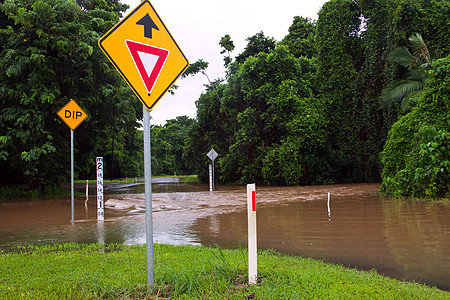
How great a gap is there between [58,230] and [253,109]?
670 inches

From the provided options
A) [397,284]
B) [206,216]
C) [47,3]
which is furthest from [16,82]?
[397,284]

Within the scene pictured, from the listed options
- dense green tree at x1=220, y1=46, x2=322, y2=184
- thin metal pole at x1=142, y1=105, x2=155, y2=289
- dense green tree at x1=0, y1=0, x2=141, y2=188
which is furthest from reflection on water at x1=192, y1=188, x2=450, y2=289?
dense green tree at x1=220, y1=46, x2=322, y2=184

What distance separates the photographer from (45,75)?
47.6 ft

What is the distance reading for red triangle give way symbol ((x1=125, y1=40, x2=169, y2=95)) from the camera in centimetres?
374

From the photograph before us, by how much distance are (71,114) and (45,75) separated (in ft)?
20.5

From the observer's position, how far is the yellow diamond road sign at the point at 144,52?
143 inches

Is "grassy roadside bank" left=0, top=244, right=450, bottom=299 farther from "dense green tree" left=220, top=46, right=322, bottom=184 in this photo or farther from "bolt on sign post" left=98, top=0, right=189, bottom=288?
"dense green tree" left=220, top=46, right=322, bottom=184

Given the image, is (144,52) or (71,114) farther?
(71,114)

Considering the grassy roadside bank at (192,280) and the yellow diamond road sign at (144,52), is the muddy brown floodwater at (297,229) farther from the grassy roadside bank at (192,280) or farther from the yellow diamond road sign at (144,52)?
the yellow diamond road sign at (144,52)

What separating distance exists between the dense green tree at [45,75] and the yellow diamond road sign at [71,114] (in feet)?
14.7

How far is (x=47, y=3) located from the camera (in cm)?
1377

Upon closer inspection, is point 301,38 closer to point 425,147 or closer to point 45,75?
point 425,147

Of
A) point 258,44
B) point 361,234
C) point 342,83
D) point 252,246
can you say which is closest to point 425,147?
point 361,234

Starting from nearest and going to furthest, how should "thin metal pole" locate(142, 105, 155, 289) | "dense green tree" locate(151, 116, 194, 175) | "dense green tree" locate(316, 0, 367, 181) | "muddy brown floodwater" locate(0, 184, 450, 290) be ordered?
"thin metal pole" locate(142, 105, 155, 289)
"muddy brown floodwater" locate(0, 184, 450, 290)
"dense green tree" locate(316, 0, 367, 181)
"dense green tree" locate(151, 116, 194, 175)
